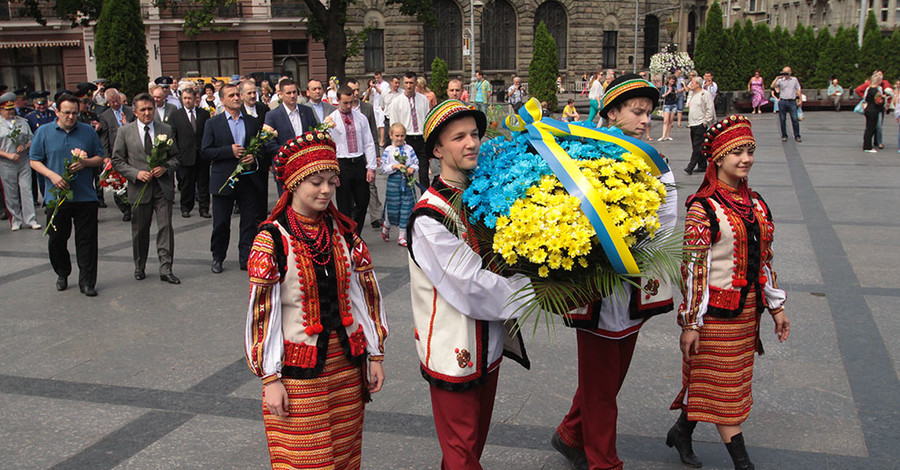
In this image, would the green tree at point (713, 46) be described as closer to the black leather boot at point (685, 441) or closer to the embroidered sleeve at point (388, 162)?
the embroidered sleeve at point (388, 162)

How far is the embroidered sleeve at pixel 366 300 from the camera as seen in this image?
11.6ft

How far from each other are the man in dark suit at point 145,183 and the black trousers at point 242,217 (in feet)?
1.58

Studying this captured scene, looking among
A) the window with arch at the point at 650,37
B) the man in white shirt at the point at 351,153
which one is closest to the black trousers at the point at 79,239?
the man in white shirt at the point at 351,153

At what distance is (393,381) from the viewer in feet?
18.3

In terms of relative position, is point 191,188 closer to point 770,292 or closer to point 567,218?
point 770,292

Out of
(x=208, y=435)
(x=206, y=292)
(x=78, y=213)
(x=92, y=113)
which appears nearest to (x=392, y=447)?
(x=208, y=435)

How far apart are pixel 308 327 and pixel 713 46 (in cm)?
3280

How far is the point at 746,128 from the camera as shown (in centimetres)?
400

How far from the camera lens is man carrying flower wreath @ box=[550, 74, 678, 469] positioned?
3646 mm

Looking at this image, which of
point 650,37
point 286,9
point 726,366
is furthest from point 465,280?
point 650,37

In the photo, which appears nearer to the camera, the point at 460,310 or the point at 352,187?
the point at 460,310

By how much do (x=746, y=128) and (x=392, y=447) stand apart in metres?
2.56

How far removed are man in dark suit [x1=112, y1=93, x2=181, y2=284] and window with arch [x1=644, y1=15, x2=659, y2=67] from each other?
4764 centimetres

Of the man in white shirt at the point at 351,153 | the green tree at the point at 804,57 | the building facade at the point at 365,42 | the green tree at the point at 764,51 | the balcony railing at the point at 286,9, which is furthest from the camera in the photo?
the balcony railing at the point at 286,9
